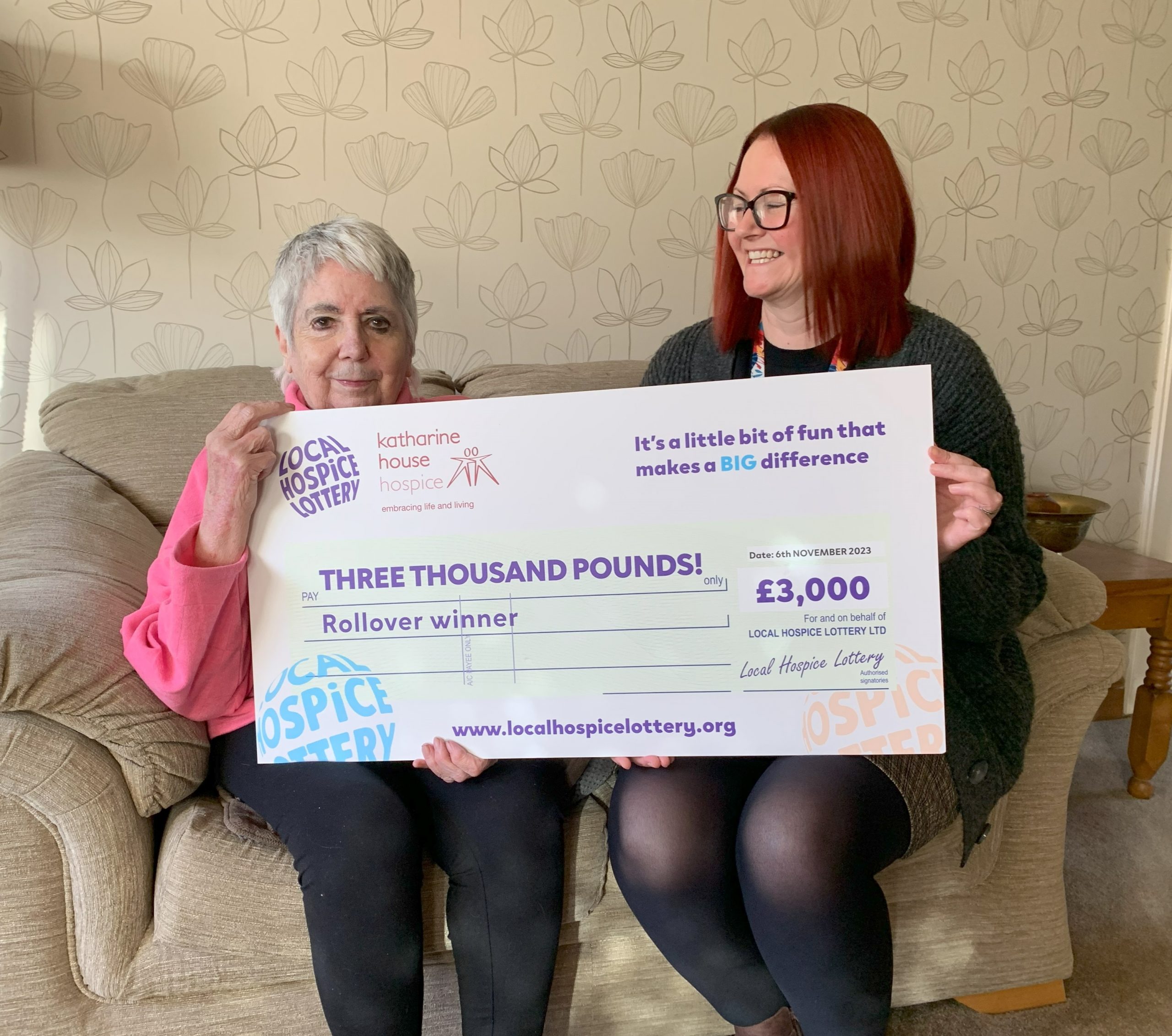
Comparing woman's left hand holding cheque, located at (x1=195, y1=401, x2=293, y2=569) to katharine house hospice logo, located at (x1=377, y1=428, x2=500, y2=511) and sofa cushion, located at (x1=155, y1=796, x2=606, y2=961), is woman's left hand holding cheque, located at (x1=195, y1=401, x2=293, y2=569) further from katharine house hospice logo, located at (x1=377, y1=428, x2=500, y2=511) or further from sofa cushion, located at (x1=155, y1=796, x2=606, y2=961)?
sofa cushion, located at (x1=155, y1=796, x2=606, y2=961)

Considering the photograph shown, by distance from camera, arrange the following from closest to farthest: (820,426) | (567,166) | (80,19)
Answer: (820,426) → (80,19) → (567,166)

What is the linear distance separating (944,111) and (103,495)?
1962mm

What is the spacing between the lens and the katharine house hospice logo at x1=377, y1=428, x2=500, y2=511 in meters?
0.94

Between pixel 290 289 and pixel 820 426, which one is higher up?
pixel 290 289

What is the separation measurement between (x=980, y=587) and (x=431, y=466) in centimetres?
64

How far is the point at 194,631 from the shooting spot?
3.17ft

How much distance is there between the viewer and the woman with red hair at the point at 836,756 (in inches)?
35.9

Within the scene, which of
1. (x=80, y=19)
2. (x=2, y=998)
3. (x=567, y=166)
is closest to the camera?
(x=2, y=998)

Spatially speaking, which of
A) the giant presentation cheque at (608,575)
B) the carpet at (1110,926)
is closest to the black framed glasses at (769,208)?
the giant presentation cheque at (608,575)

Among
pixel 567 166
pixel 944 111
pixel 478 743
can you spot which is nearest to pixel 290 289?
pixel 478 743

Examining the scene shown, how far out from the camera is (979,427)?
1.04 metres

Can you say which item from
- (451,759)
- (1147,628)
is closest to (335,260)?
(451,759)

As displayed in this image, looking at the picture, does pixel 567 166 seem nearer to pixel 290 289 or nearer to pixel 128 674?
pixel 290 289
